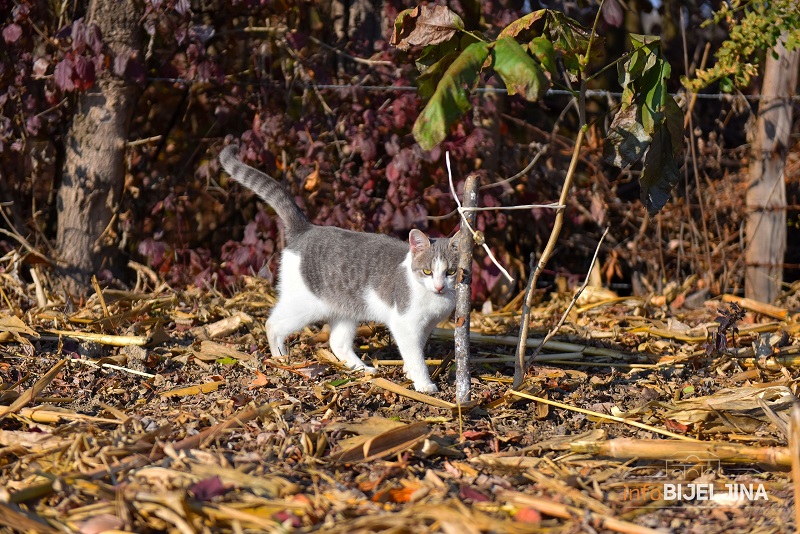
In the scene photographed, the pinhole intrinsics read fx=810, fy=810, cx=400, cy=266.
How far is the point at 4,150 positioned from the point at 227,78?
1613 mm

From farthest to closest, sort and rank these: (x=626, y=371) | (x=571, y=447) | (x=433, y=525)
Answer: (x=626, y=371), (x=571, y=447), (x=433, y=525)

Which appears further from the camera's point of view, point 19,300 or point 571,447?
point 19,300

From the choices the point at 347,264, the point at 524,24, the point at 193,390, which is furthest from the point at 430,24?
the point at 193,390

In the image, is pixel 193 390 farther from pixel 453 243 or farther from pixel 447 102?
pixel 447 102

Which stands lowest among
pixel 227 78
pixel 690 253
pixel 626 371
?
pixel 626 371

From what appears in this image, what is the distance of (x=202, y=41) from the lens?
5496mm

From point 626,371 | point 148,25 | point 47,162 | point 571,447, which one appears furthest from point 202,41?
point 571,447

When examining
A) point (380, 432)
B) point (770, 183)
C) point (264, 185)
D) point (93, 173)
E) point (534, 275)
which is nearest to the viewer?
point (380, 432)

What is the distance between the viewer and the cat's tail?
15.6ft

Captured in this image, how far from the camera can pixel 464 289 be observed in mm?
3457

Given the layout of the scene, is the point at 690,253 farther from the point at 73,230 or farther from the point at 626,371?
the point at 73,230

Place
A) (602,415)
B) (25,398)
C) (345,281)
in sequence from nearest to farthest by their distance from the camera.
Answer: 1. (25,398)
2. (602,415)
3. (345,281)

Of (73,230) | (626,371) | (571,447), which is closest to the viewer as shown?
(571,447)

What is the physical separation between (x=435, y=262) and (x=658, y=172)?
1.17 metres
